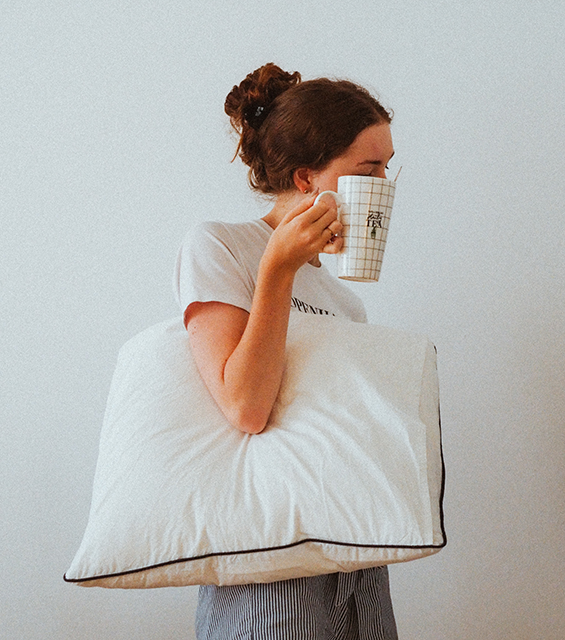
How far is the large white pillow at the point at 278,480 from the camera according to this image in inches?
26.6

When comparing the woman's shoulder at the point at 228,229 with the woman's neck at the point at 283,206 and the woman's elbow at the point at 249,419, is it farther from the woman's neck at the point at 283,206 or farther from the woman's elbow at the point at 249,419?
the woman's elbow at the point at 249,419

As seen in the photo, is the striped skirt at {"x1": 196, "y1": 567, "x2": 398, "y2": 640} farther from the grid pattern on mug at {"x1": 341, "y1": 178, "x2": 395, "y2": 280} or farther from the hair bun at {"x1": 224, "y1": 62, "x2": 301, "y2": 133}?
the hair bun at {"x1": 224, "y1": 62, "x2": 301, "y2": 133}

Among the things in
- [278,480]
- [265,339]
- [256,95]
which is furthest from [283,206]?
[278,480]

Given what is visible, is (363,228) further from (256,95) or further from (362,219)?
(256,95)

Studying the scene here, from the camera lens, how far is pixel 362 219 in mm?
790

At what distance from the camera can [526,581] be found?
1.25 metres

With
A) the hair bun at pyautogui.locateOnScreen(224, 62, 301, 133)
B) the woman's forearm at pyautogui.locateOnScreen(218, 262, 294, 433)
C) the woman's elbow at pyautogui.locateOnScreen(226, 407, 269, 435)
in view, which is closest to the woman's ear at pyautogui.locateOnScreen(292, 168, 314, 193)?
the hair bun at pyautogui.locateOnScreen(224, 62, 301, 133)

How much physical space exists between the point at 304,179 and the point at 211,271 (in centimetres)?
21

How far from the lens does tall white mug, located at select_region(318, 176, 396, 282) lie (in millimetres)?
787

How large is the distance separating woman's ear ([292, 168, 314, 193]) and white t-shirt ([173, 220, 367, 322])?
8cm

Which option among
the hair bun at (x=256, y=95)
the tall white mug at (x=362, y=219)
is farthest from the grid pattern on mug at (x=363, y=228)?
the hair bun at (x=256, y=95)

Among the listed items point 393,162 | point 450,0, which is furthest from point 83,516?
point 450,0

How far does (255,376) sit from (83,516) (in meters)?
0.66

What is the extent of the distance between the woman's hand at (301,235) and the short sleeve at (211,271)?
82 mm
